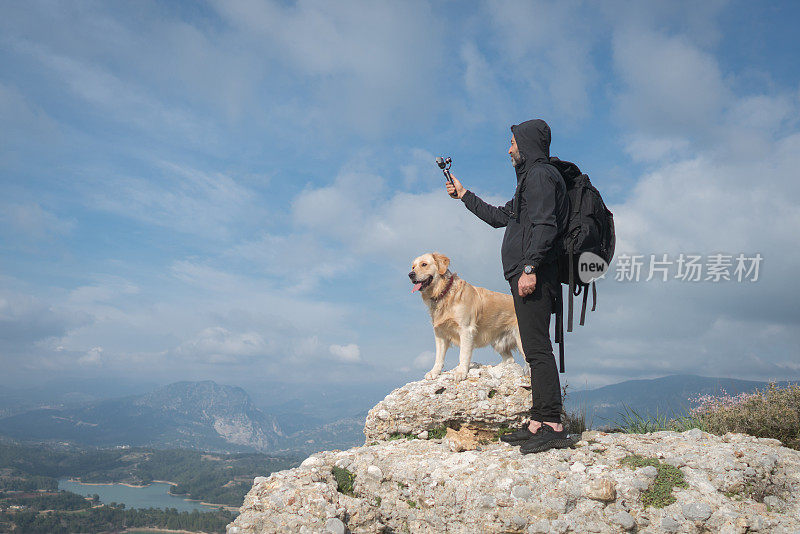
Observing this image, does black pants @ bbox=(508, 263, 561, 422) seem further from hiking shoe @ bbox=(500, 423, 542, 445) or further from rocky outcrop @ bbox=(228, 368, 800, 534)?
rocky outcrop @ bbox=(228, 368, 800, 534)

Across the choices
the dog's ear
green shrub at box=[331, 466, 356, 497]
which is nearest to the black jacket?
the dog's ear

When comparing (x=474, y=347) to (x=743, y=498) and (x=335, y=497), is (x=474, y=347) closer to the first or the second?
(x=335, y=497)

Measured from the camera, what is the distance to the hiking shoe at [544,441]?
18.8ft

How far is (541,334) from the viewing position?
18.2ft

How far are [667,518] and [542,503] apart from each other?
1.30 m

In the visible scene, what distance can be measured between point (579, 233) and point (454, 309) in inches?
98.8

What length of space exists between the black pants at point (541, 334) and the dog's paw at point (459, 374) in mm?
1827

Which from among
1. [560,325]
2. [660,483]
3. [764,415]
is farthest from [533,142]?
[764,415]

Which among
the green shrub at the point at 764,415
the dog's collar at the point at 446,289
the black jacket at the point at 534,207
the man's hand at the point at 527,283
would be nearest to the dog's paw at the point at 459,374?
the dog's collar at the point at 446,289

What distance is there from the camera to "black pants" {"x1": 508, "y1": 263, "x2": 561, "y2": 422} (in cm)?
551

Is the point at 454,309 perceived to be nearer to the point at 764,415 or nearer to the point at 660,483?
the point at 660,483

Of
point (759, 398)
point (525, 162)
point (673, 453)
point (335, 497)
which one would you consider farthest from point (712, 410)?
point (335, 497)

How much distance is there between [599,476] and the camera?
536cm

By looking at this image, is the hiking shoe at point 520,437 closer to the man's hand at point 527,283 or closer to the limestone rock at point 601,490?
the limestone rock at point 601,490
